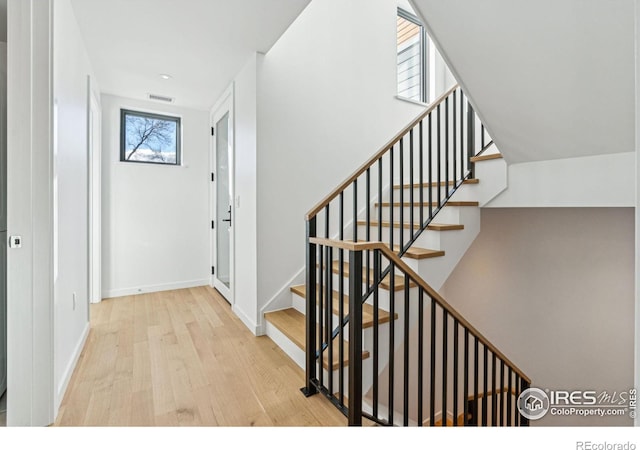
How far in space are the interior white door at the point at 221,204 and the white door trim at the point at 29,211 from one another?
205 cm

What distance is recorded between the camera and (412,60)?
13.6 ft

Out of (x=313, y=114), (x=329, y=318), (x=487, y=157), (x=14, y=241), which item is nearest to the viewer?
(x=14, y=241)

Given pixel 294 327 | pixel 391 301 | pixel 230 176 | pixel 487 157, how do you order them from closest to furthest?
pixel 391 301, pixel 294 327, pixel 487 157, pixel 230 176

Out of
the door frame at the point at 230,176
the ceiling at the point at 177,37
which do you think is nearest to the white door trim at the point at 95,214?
the ceiling at the point at 177,37

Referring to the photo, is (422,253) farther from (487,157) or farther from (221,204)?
(221,204)

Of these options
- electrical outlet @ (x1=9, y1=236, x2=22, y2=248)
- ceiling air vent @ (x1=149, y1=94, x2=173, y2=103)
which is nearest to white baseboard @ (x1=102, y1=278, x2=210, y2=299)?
ceiling air vent @ (x1=149, y1=94, x2=173, y2=103)

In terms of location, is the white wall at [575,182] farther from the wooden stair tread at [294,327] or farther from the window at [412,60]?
the window at [412,60]

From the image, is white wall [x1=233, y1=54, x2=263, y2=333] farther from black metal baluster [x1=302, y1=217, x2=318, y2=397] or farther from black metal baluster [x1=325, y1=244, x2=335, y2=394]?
black metal baluster [x1=325, y1=244, x2=335, y2=394]

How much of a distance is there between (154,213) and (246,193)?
1720mm

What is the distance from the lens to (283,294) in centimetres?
283

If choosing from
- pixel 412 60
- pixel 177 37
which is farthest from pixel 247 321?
pixel 412 60

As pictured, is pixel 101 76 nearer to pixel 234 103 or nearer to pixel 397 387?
pixel 234 103

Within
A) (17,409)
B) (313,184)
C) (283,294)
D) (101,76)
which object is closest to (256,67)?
(313,184)

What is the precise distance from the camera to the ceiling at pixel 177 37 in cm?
206
